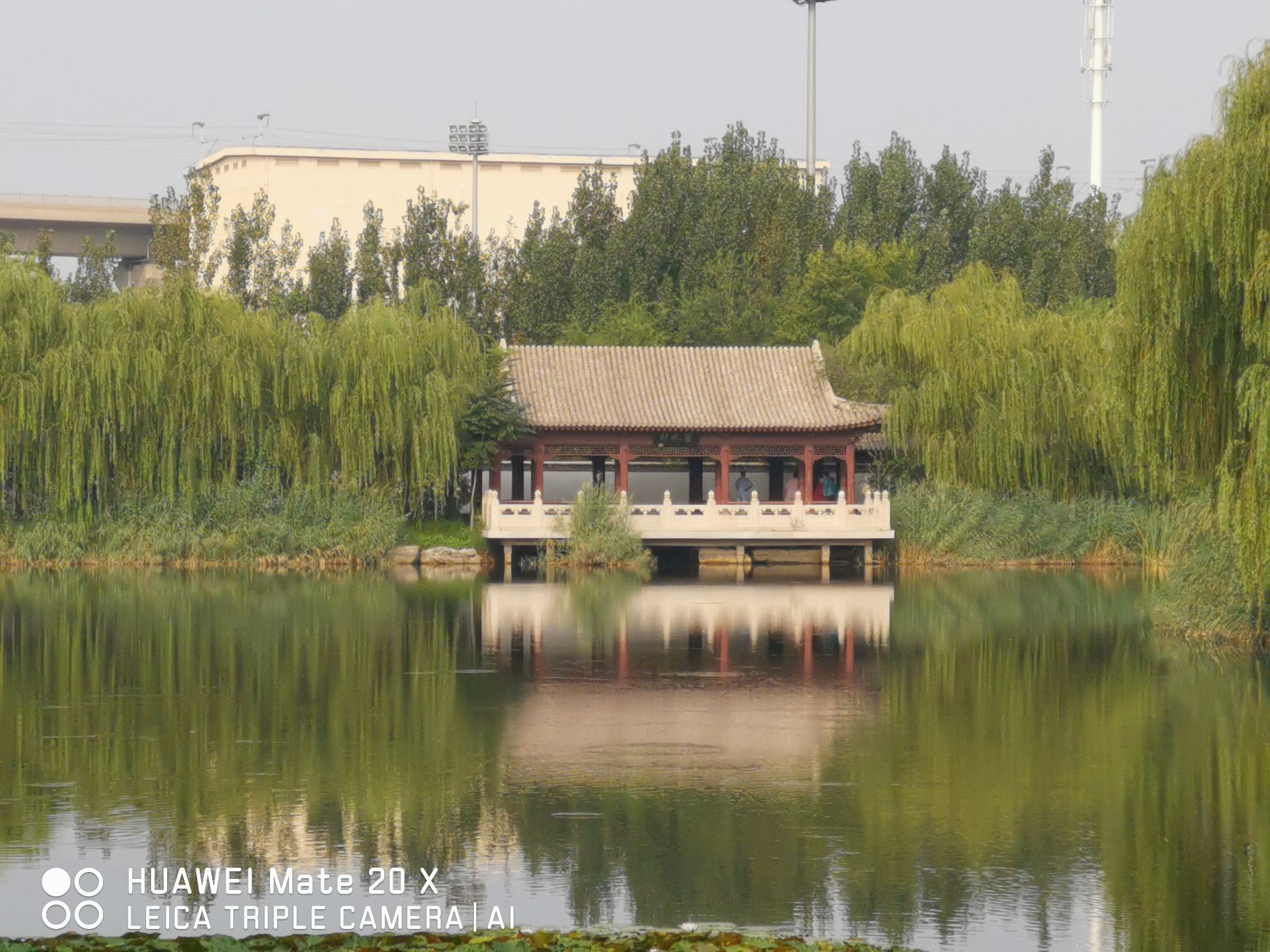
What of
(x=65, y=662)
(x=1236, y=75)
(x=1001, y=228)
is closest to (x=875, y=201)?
(x=1001, y=228)

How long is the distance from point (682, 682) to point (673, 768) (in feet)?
13.1

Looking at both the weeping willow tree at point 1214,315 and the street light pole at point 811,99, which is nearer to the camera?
the weeping willow tree at point 1214,315

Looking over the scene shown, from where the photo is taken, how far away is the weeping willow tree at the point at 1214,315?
14906mm

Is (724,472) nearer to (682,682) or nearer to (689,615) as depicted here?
(689,615)

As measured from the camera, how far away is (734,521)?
29156mm

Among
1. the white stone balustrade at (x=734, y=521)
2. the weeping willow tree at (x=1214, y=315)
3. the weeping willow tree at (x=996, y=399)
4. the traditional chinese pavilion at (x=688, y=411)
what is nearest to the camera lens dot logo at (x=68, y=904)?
the weeping willow tree at (x=1214, y=315)

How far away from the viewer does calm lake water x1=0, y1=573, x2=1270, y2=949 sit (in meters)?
8.23

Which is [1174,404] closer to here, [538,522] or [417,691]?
[417,691]

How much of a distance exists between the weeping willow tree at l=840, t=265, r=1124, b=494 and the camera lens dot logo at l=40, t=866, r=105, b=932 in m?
23.4

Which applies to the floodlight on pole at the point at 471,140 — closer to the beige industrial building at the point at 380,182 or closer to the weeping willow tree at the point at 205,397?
the beige industrial building at the point at 380,182

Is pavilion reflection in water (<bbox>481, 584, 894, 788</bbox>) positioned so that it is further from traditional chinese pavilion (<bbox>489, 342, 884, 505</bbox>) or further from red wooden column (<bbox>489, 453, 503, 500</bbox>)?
red wooden column (<bbox>489, 453, 503, 500</bbox>)

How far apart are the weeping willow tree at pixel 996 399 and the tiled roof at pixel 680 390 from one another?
107cm

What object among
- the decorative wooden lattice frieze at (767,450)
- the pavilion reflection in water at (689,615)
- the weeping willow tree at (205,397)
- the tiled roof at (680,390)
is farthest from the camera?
the decorative wooden lattice frieze at (767,450)

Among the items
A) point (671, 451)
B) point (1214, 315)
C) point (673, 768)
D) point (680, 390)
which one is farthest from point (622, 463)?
point (673, 768)
